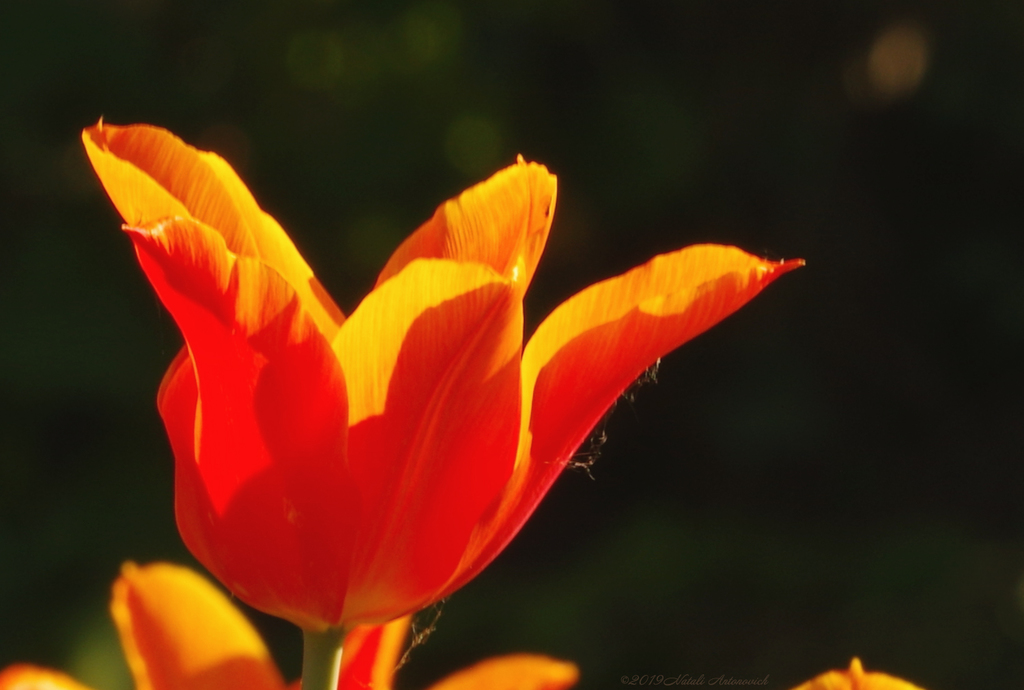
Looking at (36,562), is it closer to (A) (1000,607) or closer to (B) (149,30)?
(B) (149,30)

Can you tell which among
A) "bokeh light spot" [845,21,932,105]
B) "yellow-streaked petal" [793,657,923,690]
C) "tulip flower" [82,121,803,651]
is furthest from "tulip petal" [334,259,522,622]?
"bokeh light spot" [845,21,932,105]

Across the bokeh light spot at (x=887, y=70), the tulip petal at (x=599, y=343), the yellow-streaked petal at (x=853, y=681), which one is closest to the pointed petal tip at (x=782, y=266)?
the tulip petal at (x=599, y=343)

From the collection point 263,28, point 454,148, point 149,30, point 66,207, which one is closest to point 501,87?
point 454,148

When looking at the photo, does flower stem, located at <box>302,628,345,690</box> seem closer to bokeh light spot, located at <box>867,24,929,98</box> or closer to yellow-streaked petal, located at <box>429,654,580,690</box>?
yellow-streaked petal, located at <box>429,654,580,690</box>

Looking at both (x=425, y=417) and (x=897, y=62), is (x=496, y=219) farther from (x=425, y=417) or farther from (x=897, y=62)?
(x=897, y=62)

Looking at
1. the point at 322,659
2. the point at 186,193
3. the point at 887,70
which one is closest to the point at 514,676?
the point at 322,659

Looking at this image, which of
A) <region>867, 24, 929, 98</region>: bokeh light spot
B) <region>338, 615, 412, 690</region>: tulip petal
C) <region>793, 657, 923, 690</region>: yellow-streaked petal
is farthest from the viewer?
<region>867, 24, 929, 98</region>: bokeh light spot
